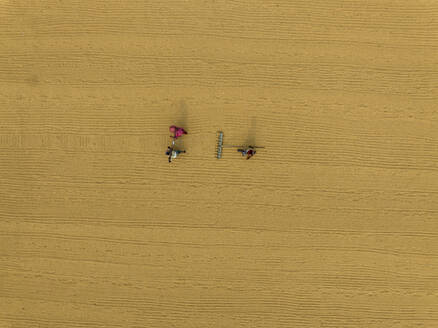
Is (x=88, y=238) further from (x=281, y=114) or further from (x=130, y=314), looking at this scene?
(x=281, y=114)

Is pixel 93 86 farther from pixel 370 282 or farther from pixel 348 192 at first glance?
pixel 370 282

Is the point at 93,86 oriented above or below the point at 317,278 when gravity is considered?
above

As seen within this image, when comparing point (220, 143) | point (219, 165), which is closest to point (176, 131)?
point (220, 143)

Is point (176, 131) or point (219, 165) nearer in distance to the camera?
point (176, 131)

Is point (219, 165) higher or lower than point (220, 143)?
lower

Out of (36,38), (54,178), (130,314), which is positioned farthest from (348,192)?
(36,38)

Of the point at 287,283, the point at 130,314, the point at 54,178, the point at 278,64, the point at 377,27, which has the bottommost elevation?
the point at 130,314

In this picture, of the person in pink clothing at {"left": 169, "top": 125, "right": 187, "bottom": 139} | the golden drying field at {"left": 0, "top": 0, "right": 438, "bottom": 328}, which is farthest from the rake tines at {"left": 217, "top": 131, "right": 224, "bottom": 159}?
the person in pink clothing at {"left": 169, "top": 125, "right": 187, "bottom": 139}

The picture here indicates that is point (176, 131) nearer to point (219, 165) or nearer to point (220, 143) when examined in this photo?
point (220, 143)

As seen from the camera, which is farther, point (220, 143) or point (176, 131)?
point (220, 143)
